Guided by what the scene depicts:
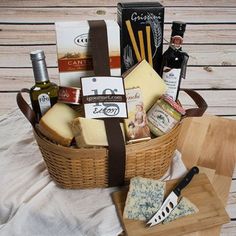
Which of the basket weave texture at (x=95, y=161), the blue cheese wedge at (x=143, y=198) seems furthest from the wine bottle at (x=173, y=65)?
the blue cheese wedge at (x=143, y=198)

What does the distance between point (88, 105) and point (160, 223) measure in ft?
0.87

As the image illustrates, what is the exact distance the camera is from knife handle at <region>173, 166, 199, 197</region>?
71cm

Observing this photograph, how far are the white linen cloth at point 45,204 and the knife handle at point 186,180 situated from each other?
1.0 inches

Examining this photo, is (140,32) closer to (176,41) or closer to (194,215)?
(176,41)

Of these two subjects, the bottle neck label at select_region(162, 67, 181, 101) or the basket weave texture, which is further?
the bottle neck label at select_region(162, 67, 181, 101)

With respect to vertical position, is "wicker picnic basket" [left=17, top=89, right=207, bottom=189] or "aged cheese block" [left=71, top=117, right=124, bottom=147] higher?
"aged cheese block" [left=71, top=117, right=124, bottom=147]

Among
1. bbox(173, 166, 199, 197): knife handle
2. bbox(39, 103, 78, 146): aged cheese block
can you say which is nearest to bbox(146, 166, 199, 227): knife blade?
bbox(173, 166, 199, 197): knife handle

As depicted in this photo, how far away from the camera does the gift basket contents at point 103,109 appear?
650 mm

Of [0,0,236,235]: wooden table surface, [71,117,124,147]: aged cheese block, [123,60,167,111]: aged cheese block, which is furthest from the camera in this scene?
[0,0,236,235]: wooden table surface

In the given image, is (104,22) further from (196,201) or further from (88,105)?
(196,201)

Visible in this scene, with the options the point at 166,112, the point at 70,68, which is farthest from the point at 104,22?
the point at 166,112

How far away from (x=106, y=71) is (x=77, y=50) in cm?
7

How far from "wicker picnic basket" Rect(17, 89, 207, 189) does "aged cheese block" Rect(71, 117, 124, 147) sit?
0.04ft

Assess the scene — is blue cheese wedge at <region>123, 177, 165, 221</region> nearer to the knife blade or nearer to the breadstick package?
the knife blade
